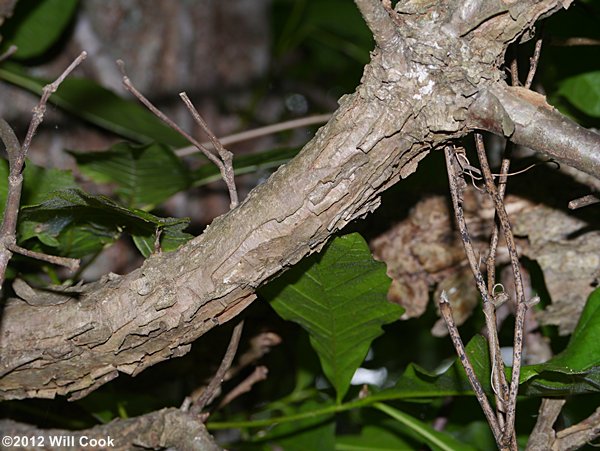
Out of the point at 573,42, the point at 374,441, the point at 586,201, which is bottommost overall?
the point at 374,441

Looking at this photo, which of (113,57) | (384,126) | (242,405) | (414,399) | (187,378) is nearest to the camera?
(384,126)

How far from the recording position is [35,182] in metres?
0.88

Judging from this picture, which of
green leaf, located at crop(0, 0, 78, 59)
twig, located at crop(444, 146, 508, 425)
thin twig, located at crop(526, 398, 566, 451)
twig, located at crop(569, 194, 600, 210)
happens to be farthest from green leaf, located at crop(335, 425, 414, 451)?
green leaf, located at crop(0, 0, 78, 59)

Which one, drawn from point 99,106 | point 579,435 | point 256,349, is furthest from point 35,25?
point 579,435

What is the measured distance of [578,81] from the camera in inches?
36.3

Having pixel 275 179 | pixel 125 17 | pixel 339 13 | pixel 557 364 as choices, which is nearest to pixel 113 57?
pixel 125 17

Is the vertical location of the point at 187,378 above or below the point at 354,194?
below

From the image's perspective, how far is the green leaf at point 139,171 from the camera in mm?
961

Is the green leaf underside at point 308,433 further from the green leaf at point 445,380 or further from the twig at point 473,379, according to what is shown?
the twig at point 473,379

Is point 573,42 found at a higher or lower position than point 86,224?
higher

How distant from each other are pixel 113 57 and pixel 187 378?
0.73m

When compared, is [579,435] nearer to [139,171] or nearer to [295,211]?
[295,211]

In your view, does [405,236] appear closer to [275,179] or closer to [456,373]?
[456,373]

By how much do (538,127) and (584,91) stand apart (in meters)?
0.40
